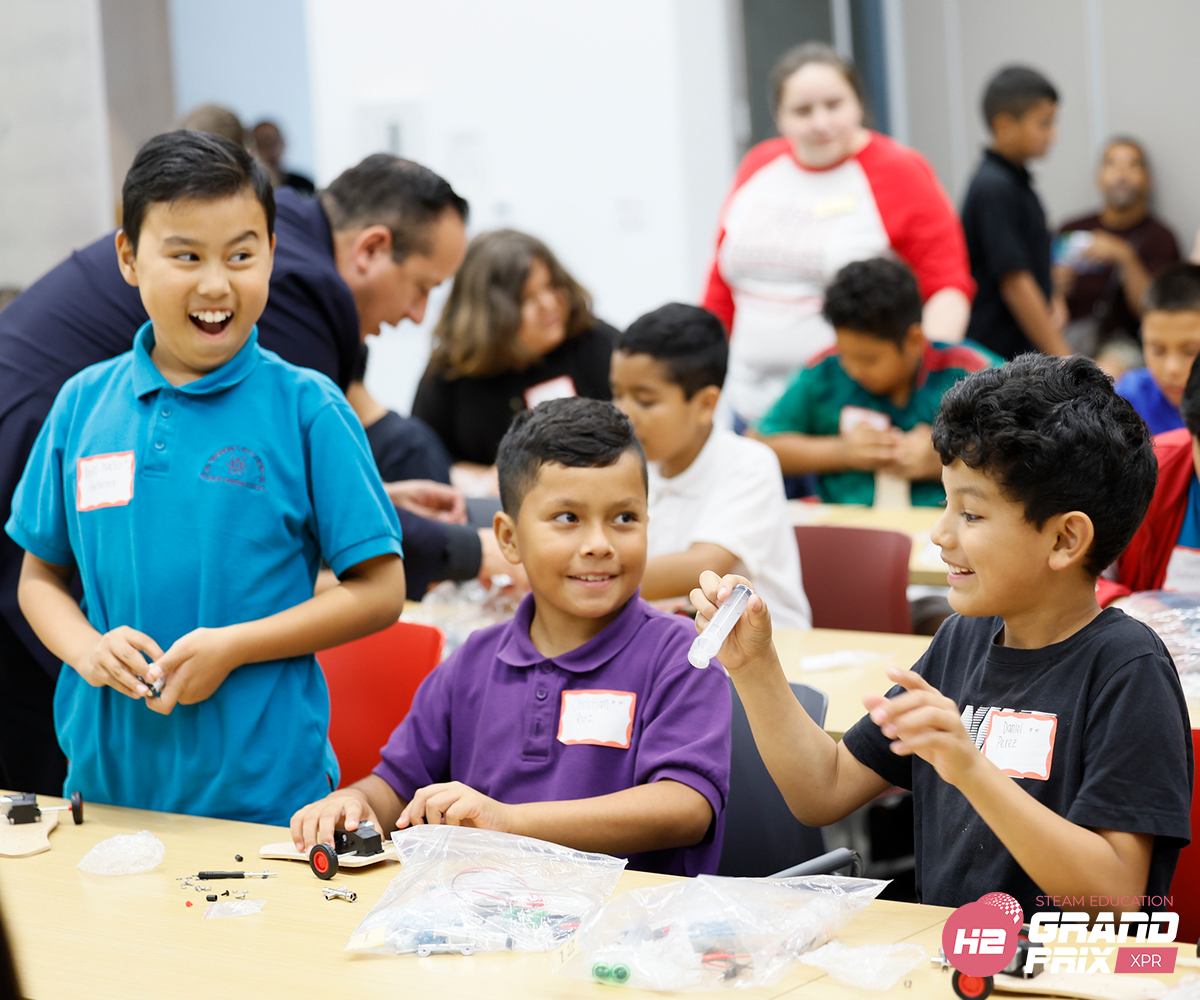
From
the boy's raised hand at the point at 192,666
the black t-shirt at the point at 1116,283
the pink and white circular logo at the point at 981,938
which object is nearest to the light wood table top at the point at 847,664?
the pink and white circular logo at the point at 981,938

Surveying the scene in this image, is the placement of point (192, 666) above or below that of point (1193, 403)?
below

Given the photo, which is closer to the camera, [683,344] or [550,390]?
[683,344]

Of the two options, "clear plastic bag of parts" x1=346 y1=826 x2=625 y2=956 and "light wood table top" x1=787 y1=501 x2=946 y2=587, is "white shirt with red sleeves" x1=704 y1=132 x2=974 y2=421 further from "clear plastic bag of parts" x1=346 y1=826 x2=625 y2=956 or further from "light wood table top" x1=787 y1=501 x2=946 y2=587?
"clear plastic bag of parts" x1=346 y1=826 x2=625 y2=956

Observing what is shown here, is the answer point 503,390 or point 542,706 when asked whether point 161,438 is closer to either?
point 542,706

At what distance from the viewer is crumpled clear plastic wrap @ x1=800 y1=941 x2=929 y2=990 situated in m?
1.13

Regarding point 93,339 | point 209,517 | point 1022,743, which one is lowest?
point 1022,743

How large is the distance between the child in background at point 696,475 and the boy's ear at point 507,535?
721 millimetres

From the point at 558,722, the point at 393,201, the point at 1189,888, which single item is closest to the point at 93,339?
the point at 393,201

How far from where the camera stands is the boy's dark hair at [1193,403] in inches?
85.1

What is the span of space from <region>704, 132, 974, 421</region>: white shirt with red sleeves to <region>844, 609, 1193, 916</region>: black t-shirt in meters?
2.63

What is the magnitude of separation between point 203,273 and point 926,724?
111 cm

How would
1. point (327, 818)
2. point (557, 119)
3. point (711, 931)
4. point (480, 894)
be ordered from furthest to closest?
1. point (557, 119)
2. point (327, 818)
3. point (480, 894)
4. point (711, 931)

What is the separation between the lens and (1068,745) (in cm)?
132

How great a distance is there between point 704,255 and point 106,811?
4.61m
